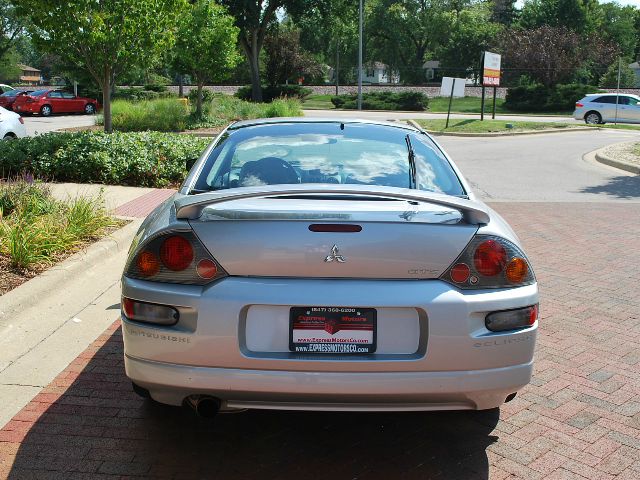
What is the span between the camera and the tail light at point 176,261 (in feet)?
10.3

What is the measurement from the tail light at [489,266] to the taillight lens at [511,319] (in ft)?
0.41

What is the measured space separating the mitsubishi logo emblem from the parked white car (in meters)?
13.6

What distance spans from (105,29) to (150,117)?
1339 centimetres

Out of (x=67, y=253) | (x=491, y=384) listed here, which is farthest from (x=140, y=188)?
(x=491, y=384)

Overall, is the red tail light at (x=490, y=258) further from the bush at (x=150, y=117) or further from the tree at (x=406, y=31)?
the tree at (x=406, y=31)

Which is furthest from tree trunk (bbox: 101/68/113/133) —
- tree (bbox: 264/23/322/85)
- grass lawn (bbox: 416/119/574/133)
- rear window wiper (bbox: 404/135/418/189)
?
tree (bbox: 264/23/322/85)

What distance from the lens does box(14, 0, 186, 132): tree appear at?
14.5m

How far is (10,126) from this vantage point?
15148mm

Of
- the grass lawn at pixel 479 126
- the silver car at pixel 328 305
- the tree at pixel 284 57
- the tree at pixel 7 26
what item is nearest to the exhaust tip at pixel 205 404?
the silver car at pixel 328 305

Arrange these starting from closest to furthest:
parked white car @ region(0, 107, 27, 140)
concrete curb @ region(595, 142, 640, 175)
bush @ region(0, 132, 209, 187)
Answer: bush @ region(0, 132, 209, 187) → parked white car @ region(0, 107, 27, 140) → concrete curb @ region(595, 142, 640, 175)

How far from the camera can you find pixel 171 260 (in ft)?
10.5

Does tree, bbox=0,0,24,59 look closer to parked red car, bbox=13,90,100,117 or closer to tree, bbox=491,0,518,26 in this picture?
parked red car, bbox=13,90,100,117

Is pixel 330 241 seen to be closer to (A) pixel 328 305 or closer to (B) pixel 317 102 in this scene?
(A) pixel 328 305

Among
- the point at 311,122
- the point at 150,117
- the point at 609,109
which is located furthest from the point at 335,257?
the point at 609,109
